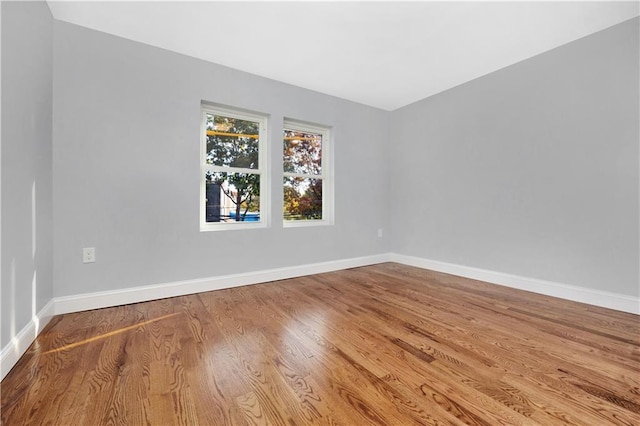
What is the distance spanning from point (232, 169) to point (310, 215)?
117 cm

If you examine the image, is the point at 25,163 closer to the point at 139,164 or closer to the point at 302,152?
the point at 139,164

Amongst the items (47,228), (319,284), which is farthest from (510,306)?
(47,228)

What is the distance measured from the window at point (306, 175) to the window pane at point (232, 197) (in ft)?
1.30

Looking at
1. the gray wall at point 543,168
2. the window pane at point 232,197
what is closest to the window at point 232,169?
the window pane at point 232,197

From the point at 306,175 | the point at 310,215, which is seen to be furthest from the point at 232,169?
the point at 310,215

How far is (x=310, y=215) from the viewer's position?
11.9ft

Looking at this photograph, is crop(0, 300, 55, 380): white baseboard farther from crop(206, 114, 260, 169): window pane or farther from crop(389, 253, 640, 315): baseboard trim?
crop(389, 253, 640, 315): baseboard trim

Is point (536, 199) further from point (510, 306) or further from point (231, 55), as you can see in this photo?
point (231, 55)

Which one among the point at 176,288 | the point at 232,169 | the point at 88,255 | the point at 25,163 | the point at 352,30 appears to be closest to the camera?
the point at 25,163

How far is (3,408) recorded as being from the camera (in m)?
1.11

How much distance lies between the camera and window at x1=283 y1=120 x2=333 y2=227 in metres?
3.44

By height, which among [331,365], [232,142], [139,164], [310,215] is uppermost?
[232,142]

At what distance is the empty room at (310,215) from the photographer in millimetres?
1296

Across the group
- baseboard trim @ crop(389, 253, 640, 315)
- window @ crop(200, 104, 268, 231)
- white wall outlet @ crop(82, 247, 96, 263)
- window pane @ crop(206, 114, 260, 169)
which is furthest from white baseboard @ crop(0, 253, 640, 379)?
window pane @ crop(206, 114, 260, 169)
